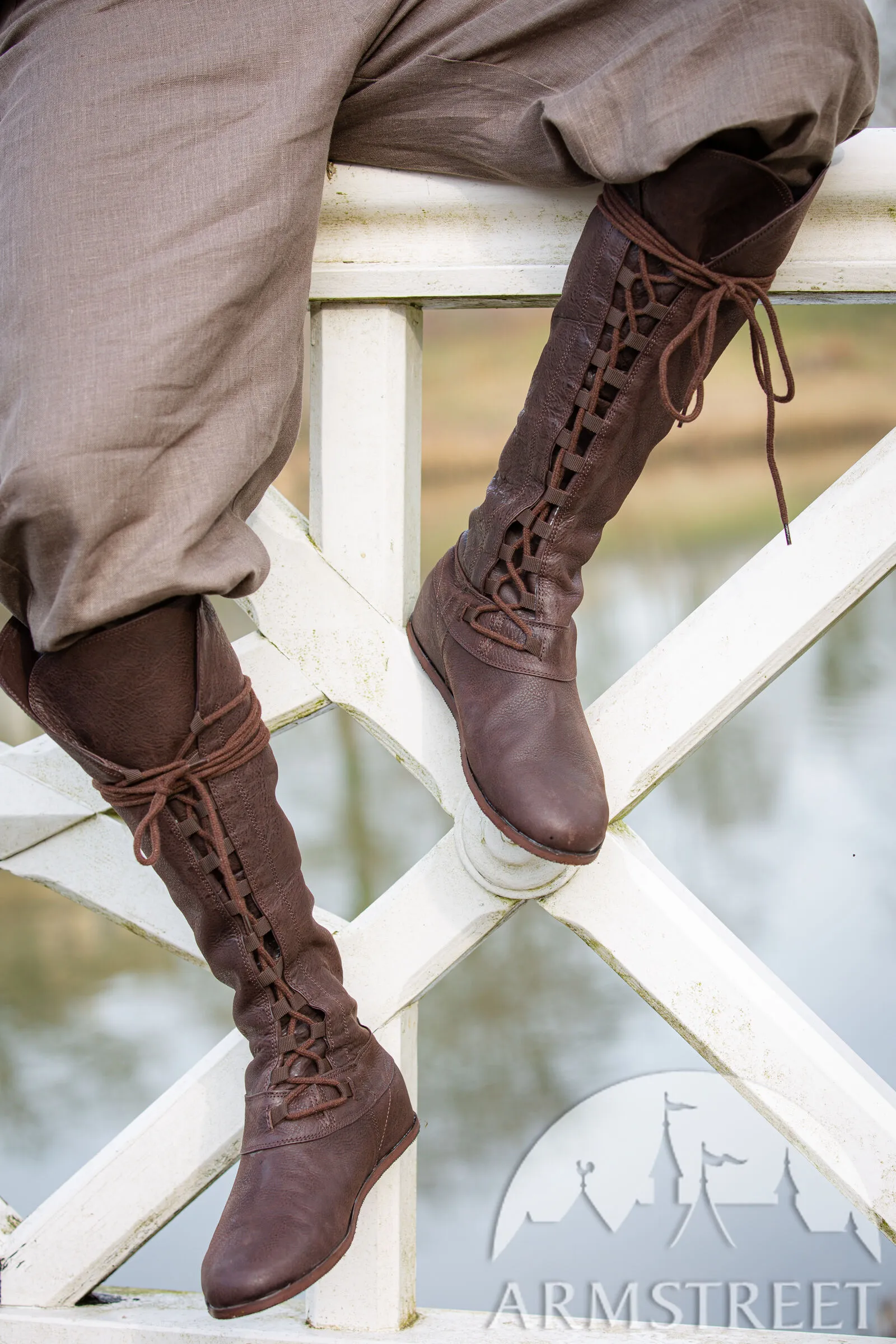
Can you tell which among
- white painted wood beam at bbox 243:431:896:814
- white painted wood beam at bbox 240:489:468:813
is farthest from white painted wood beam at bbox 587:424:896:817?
white painted wood beam at bbox 240:489:468:813

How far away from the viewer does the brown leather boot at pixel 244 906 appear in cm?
59

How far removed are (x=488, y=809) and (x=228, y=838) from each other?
15 cm

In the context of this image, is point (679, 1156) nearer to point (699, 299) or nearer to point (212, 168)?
point (699, 299)

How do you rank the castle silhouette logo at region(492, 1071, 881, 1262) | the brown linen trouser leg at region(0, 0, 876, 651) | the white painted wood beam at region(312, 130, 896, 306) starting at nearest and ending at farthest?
the brown linen trouser leg at region(0, 0, 876, 651) < the white painted wood beam at region(312, 130, 896, 306) < the castle silhouette logo at region(492, 1071, 881, 1262)

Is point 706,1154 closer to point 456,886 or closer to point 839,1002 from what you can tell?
point 839,1002

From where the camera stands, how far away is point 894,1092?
710 millimetres

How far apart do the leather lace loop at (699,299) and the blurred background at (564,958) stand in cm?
37

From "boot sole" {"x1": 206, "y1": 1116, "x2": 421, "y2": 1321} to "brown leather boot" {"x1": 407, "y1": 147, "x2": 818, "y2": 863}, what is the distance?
0.23 meters

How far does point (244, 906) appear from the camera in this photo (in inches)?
25.2

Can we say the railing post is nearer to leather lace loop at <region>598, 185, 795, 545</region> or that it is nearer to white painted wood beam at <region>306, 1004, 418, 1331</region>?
white painted wood beam at <region>306, 1004, 418, 1331</region>

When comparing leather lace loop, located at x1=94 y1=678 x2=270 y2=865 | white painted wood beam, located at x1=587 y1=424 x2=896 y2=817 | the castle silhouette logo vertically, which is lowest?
the castle silhouette logo

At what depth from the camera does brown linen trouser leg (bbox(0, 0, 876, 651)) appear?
0.54m

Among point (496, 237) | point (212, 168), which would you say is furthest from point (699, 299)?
point (212, 168)

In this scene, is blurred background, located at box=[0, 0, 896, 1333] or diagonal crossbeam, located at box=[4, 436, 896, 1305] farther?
blurred background, located at box=[0, 0, 896, 1333]
